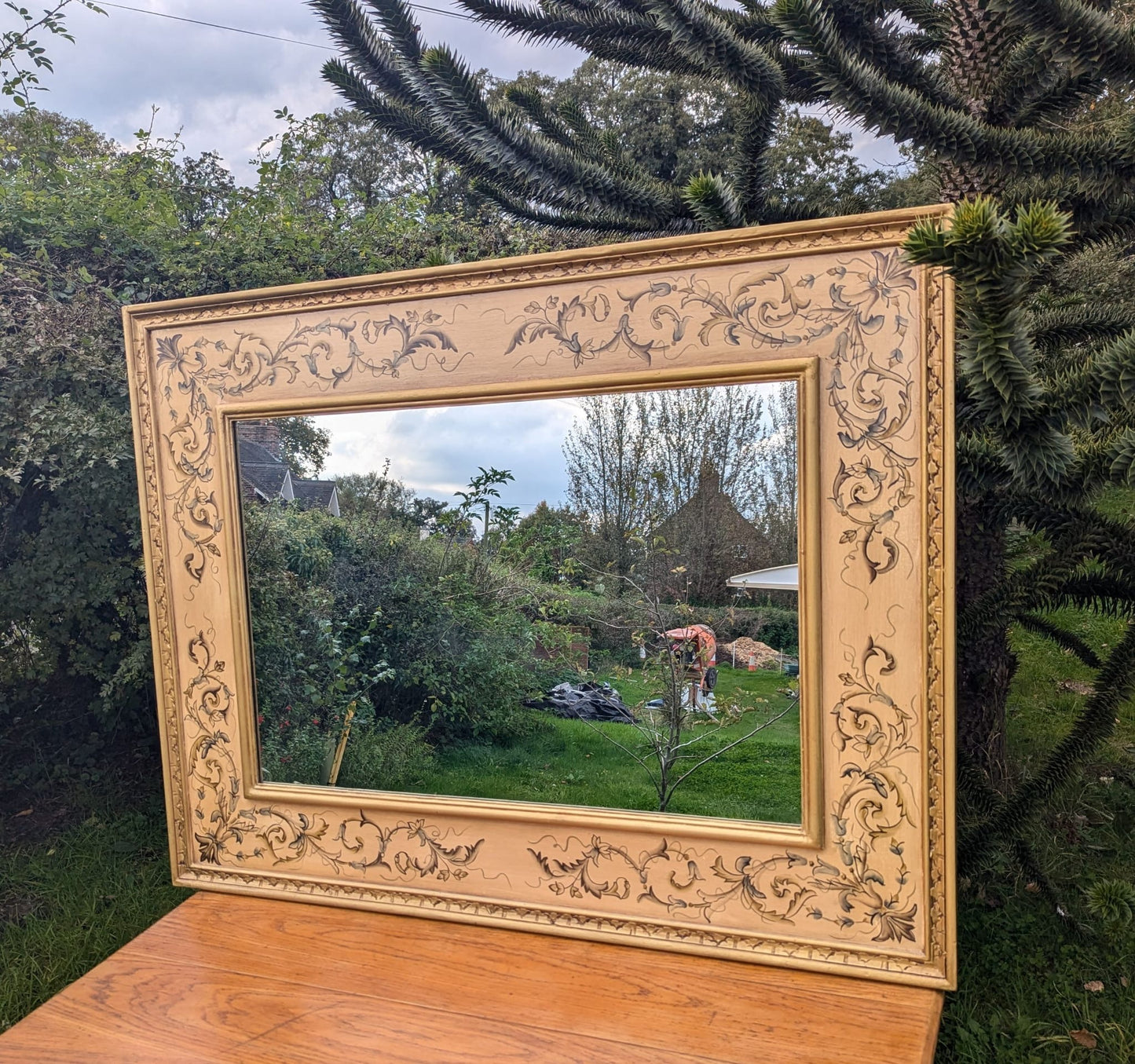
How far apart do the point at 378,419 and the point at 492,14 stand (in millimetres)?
1514

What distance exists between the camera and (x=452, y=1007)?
1.48 metres

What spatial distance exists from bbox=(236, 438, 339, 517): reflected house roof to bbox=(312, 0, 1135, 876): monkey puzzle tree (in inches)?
46.7

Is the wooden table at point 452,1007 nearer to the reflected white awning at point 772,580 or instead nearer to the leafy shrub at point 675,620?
the leafy shrub at point 675,620

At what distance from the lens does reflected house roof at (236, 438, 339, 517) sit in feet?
6.17

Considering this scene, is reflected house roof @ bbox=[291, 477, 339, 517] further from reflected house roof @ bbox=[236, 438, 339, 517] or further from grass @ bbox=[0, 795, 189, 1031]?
grass @ bbox=[0, 795, 189, 1031]

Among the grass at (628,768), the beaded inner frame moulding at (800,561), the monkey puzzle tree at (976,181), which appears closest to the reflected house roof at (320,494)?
the beaded inner frame moulding at (800,561)

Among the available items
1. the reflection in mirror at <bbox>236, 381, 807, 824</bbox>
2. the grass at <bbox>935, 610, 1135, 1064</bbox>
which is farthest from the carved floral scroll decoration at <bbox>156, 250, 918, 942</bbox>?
the grass at <bbox>935, 610, 1135, 1064</bbox>

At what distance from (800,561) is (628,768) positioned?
63cm

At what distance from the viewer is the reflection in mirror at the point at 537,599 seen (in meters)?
1.58

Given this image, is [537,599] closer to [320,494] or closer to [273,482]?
[320,494]

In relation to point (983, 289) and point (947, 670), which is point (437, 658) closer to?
point (947, 670)

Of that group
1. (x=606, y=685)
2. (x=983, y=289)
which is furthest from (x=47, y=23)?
(x=983, y=289)

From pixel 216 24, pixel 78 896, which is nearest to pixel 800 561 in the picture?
pixel 78 896

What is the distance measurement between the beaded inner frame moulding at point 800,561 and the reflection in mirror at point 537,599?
0.19ft
